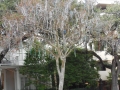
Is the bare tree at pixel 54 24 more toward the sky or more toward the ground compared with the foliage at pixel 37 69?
more toward the sky

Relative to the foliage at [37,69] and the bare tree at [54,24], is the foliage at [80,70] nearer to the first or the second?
the foliage at [37,69]

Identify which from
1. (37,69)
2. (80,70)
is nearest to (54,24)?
(37,69)

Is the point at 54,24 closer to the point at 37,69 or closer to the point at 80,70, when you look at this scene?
the point at 37,69

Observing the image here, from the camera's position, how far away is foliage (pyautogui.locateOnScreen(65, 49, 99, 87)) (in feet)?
71.9

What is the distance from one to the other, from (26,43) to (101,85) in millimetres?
11118

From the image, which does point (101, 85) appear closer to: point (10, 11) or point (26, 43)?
point (26, 43)

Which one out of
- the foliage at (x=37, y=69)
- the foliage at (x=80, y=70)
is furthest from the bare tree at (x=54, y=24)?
the foliage at (x=80, y=70)

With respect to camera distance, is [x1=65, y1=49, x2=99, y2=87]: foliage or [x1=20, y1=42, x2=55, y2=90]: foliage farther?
[x1=65, y1=49, x2=99, y2=87]: foliage

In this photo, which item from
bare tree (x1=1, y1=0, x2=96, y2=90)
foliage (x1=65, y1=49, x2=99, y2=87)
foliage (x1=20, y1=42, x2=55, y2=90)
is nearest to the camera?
bare tree (x1=1, y1=0, x2=96, y2=90)

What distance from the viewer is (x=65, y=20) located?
15.3 metres

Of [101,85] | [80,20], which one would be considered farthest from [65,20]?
[101,85]

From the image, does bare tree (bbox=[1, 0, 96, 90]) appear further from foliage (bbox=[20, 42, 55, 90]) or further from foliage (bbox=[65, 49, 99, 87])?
foliage (bbox=[65, 49, 99, 87])

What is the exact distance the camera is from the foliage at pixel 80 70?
863 inches

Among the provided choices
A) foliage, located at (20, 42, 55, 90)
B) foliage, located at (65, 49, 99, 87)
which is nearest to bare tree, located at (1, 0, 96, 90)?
foliage, located at (20, 42, 55, 90)
